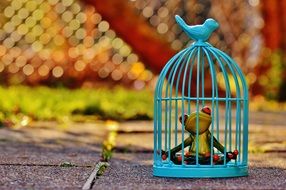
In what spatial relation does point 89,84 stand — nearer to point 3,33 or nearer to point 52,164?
point 3,33

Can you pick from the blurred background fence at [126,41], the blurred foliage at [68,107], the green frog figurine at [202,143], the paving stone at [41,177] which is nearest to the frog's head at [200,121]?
the green frog figurine at [202,143]

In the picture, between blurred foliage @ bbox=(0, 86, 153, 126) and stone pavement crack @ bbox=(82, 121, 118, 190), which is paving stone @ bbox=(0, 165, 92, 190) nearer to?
stone pavement crack @ bbox=(82, 121, 118, 190)

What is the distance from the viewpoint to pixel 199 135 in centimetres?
259

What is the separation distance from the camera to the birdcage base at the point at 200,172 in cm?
249

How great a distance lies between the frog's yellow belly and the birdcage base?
0.09 metres

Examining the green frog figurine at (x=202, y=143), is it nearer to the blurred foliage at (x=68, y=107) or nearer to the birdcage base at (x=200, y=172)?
the birdcage base at (x=200, y=172)

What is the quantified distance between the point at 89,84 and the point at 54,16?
3.05 feet

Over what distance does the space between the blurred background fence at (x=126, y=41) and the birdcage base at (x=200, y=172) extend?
4.30 m

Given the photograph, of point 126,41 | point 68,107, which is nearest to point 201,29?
point 68,107

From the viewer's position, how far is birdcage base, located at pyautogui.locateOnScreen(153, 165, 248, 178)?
8.17 feet

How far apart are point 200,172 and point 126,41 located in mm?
4421

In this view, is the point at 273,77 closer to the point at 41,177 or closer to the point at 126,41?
the point at 126,41

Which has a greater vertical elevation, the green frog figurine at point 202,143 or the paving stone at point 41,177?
the green frog figurine at point 202,143

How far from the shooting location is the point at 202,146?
8.48ft
